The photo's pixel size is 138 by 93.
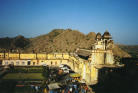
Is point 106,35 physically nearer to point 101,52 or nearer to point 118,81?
point 101,52

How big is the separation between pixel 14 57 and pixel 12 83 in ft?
70.4

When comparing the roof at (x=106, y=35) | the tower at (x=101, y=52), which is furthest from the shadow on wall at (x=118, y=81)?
the roof at (x=106, y=35)

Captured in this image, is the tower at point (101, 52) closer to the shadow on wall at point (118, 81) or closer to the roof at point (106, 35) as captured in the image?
the roof at point (106, 35)

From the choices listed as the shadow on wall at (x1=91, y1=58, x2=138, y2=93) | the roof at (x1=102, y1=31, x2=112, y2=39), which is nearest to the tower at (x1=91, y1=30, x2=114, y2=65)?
the roof at (x1=102, y1=31, x2=112, y2=39)

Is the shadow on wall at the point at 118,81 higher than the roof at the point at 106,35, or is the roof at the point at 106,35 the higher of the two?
the roof at the point at 106,35

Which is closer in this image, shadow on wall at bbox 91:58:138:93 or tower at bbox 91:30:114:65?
shadow on wall at bbox 91:58:138:93

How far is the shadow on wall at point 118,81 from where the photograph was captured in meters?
20.8

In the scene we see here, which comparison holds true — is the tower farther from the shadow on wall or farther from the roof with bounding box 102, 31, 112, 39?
the shadow on wall

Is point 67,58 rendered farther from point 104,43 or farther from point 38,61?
point 104,43

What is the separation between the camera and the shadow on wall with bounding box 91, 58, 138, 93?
20.8m

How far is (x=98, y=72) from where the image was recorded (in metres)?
25.9

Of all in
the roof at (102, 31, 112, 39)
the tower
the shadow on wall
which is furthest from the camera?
the roof at (102, 31, 112, 39)

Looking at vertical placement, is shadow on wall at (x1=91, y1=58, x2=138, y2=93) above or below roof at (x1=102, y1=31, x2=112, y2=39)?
below

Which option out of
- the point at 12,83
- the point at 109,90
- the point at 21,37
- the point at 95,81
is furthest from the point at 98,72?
the point at 21,37
